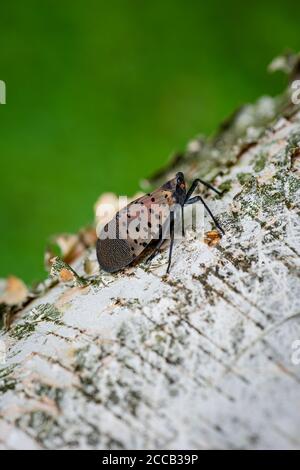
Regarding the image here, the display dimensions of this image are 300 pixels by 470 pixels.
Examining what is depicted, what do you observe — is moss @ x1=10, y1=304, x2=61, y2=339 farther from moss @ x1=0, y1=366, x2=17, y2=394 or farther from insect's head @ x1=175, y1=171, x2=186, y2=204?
insect's head @ x1=175, y1=171, x2=186, y2=204

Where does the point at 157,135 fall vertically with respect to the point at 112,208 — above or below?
above

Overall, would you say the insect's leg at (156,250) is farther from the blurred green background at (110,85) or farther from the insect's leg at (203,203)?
the blurred green background at (110,85)

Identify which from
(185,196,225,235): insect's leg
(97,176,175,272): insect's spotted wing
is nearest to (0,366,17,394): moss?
(97,176,175,272): insect's spotted wing

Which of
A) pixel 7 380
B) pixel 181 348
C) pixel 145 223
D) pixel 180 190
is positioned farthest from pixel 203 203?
pixel 7 380

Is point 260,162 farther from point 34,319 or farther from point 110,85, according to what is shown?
point 110,85

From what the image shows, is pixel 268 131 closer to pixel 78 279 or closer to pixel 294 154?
pixel 294 154

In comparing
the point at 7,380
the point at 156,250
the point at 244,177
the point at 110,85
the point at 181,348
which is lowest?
the point at 181,348

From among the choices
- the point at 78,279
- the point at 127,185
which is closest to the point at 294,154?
the point at 78,279
